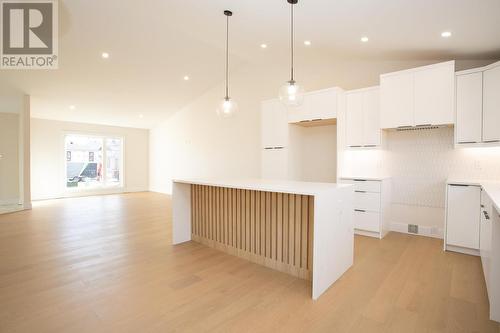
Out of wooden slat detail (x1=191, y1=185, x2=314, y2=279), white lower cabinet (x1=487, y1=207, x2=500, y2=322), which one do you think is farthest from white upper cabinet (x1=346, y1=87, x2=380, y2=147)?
white lower cabinet (x1=487, y1=207, x2=500, y2=322)

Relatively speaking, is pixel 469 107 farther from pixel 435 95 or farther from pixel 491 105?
pixel 435 95

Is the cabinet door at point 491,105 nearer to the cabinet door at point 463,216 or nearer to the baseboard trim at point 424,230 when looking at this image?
the cabinet door at point 463,216

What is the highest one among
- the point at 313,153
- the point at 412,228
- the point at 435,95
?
the point at 435,95

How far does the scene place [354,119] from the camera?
13.7 feet

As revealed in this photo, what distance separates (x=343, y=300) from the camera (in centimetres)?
207

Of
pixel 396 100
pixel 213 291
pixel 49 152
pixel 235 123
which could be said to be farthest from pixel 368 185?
pixel 49 152

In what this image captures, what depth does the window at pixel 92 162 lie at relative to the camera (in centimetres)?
796

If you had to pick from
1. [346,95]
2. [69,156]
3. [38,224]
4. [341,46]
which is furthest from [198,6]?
[69,156]

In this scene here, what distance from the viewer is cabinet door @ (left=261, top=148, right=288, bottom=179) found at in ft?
15.4

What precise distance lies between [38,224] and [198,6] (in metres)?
4.51

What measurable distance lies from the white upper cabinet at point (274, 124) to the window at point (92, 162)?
634cm

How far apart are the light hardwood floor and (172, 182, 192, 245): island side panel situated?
0.61 feet

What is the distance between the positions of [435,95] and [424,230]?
1999 mm

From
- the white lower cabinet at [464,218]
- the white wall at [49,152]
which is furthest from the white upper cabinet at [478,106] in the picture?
the white wall at [49,152]
